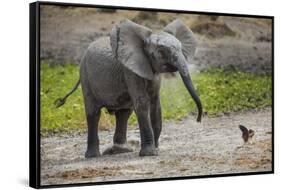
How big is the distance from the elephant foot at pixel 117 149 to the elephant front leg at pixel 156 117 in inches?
11.1

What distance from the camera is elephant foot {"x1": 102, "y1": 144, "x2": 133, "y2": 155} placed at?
706 centimetres

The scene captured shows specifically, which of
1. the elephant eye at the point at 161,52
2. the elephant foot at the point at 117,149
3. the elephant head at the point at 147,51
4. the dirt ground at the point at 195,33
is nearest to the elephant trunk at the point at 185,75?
the elephant head at the point at 147,51

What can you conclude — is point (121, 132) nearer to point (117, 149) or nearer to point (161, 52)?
point (117, 149)

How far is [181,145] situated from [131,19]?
1.25 metres

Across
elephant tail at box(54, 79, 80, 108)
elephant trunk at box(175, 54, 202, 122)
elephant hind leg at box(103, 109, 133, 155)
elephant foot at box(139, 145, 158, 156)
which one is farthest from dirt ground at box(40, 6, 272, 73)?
elephant foot at box(139, 145, 158, 156)

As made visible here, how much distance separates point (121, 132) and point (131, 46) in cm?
77

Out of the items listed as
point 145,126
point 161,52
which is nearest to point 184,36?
point 161,52

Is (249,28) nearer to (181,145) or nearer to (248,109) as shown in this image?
(248,109)

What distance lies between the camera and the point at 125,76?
6969 mm

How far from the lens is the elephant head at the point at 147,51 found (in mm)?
6852

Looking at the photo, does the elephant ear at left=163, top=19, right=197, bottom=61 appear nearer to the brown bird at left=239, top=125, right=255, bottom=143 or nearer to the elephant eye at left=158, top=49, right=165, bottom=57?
the elephant eye at left=158, top=49, right=165, bottom=57

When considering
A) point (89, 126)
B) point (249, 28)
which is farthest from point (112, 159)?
point (249, 28)

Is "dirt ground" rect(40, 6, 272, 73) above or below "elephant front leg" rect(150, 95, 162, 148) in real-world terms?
above

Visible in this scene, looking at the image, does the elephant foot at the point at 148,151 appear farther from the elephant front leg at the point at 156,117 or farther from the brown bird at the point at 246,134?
the brown bird at the point at 246,134
